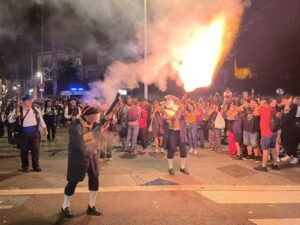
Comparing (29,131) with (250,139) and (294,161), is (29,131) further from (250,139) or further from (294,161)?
(294,161)

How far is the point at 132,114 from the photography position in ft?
39.0

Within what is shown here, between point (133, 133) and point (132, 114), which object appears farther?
point (133, 133)

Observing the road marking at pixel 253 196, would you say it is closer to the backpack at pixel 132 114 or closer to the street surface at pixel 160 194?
the street surface at pixel 160 194

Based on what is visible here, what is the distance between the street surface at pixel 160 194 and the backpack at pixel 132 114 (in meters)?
1.91

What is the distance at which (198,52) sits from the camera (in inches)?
487

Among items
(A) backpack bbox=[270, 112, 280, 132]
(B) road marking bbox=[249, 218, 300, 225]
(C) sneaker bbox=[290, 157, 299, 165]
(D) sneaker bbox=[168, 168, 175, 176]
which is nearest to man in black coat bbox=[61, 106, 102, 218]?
(B) road marking bbox=[249, 218, 300, 225]

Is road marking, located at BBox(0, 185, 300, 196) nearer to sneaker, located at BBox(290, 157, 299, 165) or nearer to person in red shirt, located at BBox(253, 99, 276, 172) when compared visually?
person in red shirt, located at BBox(253, 99, 276, 172)

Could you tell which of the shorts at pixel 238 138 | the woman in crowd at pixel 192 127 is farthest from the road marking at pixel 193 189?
the woman in crowd at pixel 192 127

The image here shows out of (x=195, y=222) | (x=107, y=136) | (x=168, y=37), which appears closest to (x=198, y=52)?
(x=168, y=37)

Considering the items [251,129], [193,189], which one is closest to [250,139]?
[251,129]

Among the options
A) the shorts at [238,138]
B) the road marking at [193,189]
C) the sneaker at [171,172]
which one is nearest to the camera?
the road marking at [193,189]

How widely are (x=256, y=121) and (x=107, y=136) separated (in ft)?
14.8

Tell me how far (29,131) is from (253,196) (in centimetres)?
558

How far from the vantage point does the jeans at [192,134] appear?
12.0m
